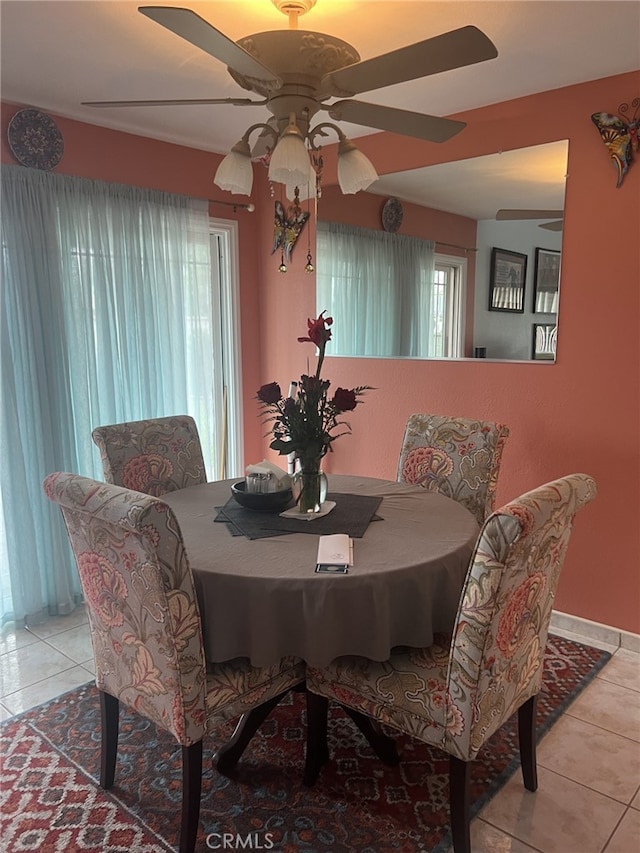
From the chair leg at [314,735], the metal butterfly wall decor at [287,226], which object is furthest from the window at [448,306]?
the chair leg at [314,735]

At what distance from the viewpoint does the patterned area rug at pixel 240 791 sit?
5.68 feet

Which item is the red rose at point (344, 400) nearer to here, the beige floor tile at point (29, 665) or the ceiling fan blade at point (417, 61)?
the ceiling fan blade at point (417, 61)

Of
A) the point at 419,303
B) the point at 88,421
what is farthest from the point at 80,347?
the point at 419,303

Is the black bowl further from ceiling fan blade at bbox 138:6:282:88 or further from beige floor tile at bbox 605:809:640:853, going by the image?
beige floor tile at bbox 605:809:640:853

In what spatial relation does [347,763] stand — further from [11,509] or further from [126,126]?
[126,126]

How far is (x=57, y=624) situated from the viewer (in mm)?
3016

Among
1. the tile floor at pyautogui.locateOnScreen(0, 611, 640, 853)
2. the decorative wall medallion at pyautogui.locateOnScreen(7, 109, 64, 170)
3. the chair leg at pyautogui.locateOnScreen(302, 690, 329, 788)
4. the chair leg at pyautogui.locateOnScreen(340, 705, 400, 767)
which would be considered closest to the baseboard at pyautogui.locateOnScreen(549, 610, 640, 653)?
the tile floor at pyautogui.locateOnScreen(0, 611, 640, 853)

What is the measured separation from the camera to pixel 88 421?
3129 millimetres

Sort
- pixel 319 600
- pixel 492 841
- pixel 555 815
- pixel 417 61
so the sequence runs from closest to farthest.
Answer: pixel 417 61 < pixel 319 600 < pixel 492 841 < pixel 555 815

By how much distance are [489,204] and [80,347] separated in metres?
2.18

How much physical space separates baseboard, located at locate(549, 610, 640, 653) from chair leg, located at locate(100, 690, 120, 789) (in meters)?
1.92

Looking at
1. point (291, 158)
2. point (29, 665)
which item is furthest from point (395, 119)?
point (29, 665)

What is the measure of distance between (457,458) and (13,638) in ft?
7.43

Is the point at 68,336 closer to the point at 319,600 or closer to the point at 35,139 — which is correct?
the point at 35,139
